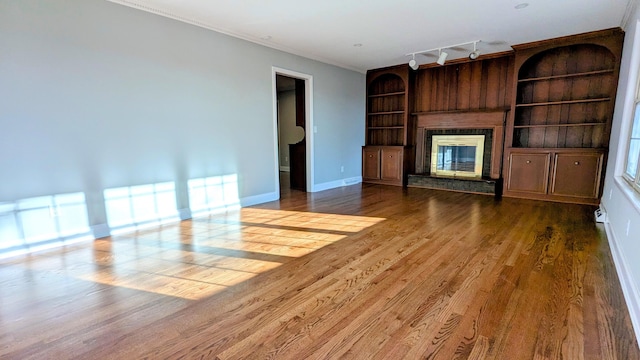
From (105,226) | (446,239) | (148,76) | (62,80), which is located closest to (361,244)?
(446,239)

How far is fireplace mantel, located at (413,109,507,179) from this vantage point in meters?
5.59

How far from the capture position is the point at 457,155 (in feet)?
20.2

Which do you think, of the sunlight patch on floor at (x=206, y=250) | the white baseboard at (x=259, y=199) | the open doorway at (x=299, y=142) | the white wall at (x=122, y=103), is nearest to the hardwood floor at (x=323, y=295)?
the sunlight patch on floor at (x=206, y=250)

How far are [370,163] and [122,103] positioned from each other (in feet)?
15.9

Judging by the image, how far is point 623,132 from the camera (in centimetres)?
349

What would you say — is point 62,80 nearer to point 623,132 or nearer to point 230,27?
point 230,27

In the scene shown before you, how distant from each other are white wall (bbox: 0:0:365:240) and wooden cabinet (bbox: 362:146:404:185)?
2.62 metres

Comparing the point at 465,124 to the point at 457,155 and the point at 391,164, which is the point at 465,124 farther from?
the point at 391,164

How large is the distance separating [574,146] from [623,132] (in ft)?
5.27

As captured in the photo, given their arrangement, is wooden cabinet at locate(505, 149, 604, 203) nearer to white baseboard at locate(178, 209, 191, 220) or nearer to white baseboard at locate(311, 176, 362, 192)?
white baseboard at locate(311, 176, 362, 192)

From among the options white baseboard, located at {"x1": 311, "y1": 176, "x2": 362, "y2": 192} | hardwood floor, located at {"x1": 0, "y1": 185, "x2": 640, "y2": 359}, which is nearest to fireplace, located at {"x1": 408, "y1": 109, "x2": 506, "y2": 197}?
white baseboard, located at {"x1": 311, "y1": 176, "x2": 362, "y2": 192}

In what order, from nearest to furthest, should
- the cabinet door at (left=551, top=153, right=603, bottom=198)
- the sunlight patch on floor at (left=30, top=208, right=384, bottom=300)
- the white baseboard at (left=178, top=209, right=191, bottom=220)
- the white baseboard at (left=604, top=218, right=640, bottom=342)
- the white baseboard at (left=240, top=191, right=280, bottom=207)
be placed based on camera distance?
the white baseboard at (left=604, top=218, right=640, bottom=342)
the sunlight patch on floor at (left=30, top=208, right=384, bottom=300)
the white baseboard at (left=178, top=209, right=191, bottom=220)
the cabinet door at (left=551, top=153, right=603, bottom=198)
the white baseboard at (left=240, top=191, right=280, bottom=207)

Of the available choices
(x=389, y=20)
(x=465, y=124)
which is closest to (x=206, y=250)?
(x=389, y=20)

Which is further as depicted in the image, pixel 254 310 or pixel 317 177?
pixel 317 177
